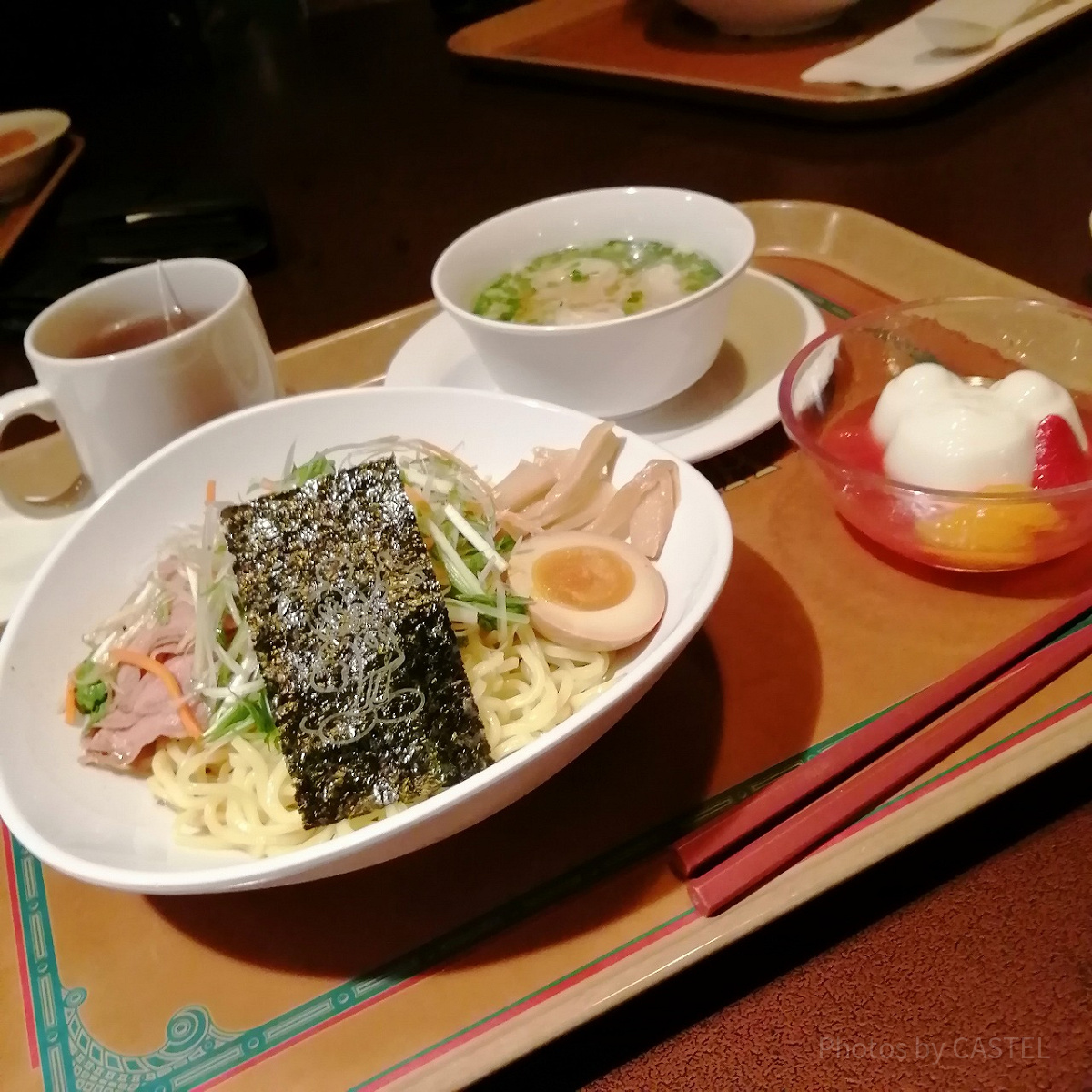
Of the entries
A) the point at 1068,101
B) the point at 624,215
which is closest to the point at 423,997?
the point at 624,215

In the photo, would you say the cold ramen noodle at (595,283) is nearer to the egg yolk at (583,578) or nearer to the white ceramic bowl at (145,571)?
the white ceramic bowl at (145,571)

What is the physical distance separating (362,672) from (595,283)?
0.88 metres

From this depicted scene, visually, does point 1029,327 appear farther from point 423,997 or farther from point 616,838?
point 423,997

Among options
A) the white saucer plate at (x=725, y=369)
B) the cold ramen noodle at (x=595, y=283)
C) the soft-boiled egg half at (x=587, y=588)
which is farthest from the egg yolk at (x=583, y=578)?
the cold ramen noodle at (x=595, y=283)

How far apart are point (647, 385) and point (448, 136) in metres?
1.97

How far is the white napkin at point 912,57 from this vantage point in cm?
233

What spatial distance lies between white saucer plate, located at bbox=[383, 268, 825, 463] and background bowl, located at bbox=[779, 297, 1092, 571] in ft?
0.29

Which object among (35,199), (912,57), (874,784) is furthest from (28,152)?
(874,784)

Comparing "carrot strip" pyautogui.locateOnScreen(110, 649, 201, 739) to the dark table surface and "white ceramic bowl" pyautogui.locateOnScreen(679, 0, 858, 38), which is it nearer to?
the dark table surface

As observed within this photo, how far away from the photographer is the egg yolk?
1.06 metres

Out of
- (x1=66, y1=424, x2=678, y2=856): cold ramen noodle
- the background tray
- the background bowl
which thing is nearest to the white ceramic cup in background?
(x1=66, y1=424, x2=678, y2=856): cold ramen noodle

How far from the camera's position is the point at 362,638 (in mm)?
951

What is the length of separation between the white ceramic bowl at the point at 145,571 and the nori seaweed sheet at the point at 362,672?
0.29 ft

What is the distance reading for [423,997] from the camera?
86 centimetres
